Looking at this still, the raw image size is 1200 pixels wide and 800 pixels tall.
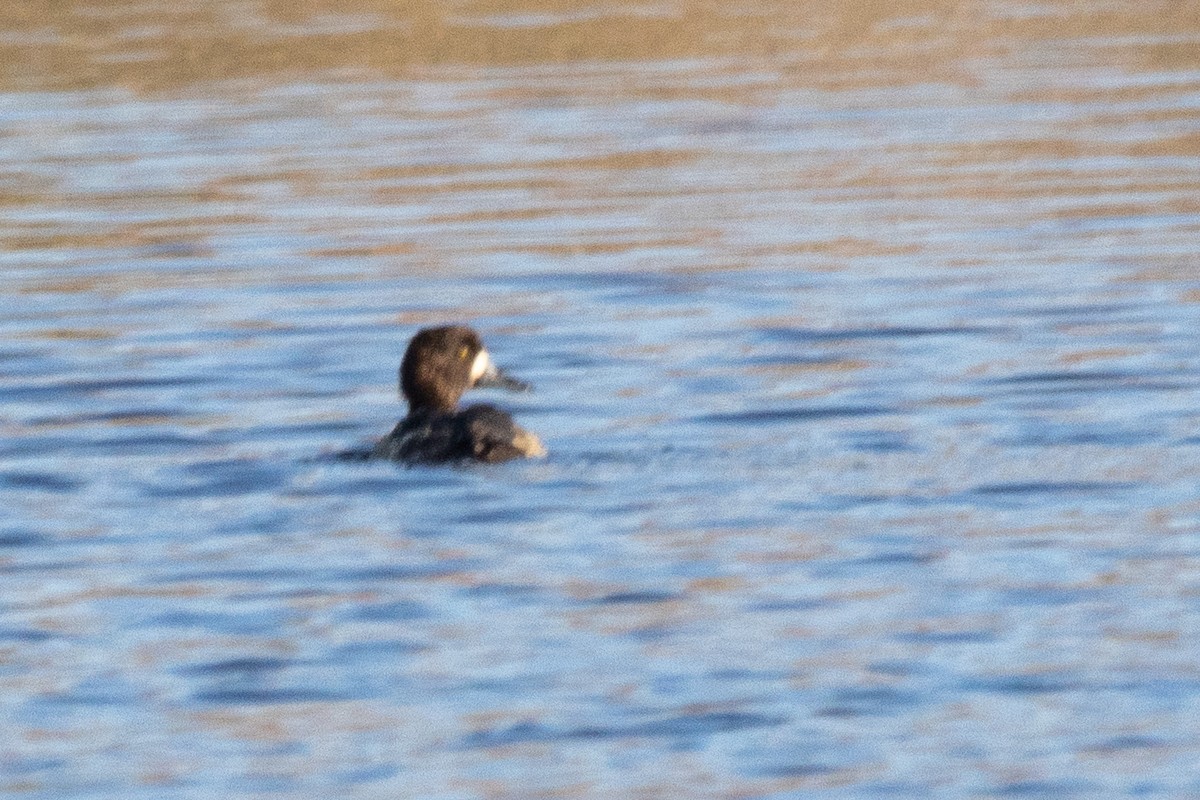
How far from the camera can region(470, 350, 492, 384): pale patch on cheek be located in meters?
12.3

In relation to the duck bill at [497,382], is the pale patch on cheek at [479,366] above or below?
above

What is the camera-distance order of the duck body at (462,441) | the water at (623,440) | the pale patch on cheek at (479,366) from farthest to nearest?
the pale patch on cheek at (479,366), the duck body at (462,441), the water at (623,440)

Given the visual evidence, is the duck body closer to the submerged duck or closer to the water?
the submerged duck

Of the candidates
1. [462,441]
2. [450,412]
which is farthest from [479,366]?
[462,441]

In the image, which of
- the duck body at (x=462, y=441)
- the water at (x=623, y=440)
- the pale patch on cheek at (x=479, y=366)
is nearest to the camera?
the water at (x=623, y=440)

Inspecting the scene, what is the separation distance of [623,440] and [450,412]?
73 centimetres

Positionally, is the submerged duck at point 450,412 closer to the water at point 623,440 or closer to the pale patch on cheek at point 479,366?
the pale patch on cheek at point 479,366

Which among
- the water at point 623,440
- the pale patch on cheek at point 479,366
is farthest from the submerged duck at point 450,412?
the water at point 623,440

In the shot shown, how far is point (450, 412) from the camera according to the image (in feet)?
37.6

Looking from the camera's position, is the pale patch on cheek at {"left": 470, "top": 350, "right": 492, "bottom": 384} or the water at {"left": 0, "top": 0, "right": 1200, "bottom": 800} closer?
the water at {"left": 0, "top": 0, "right": 1200, "bottom": 800}

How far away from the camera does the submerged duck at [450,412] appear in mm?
11055

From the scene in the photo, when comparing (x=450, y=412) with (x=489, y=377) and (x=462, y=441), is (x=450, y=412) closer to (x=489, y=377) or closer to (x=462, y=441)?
(x=462, y=441)

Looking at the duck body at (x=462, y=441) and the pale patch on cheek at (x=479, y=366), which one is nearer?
the duck body at (x=462, y=441)

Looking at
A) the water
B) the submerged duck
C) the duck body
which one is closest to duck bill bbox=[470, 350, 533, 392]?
the submerged duck
